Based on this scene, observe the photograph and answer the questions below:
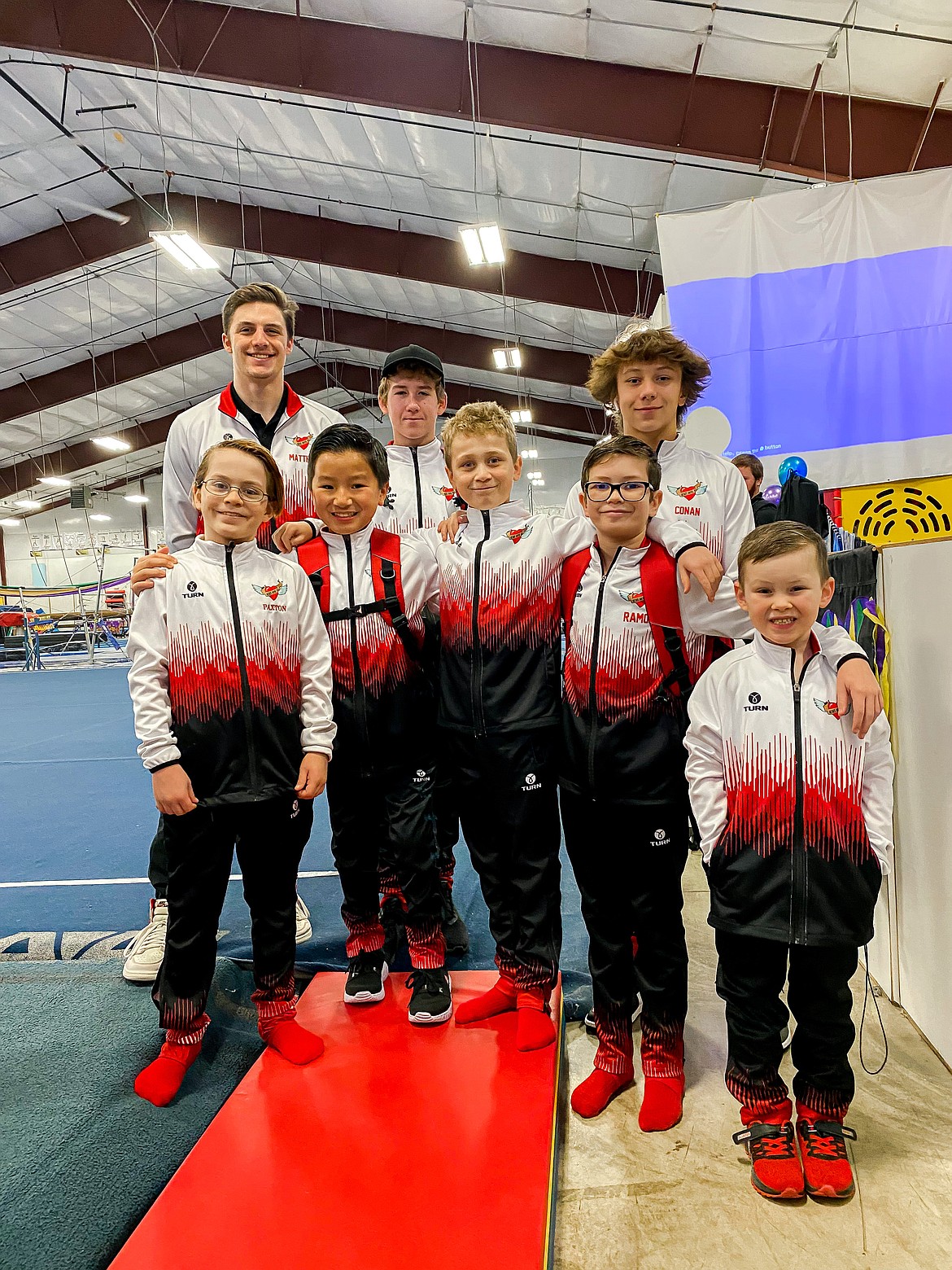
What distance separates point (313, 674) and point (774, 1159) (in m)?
1.51

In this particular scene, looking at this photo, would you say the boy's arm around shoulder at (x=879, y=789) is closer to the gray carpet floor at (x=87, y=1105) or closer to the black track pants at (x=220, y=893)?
the black track pants at (x=220, y=893)

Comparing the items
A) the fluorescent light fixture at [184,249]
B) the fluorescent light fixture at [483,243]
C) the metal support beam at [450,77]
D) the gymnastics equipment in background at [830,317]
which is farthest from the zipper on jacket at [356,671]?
the fluorescent light fixture at [184,249]

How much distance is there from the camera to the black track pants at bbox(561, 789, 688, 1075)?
1820 mm

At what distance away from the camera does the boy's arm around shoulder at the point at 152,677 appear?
178 centimetres

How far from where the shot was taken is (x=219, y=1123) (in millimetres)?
1665

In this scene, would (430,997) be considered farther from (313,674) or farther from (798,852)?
(798,852)

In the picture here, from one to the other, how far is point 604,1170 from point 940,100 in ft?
22.7

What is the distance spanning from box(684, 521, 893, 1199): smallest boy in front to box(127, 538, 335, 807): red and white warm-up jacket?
983mm

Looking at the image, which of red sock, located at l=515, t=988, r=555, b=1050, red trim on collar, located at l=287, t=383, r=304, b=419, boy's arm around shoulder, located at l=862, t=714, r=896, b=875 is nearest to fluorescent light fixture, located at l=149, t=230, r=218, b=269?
red trim on collar, located at l=287, t=383, r=304, b=419

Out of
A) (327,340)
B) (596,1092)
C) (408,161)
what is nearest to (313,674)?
(596,1092)

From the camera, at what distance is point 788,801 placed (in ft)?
5.23

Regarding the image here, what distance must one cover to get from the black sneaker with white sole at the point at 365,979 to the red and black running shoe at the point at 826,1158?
1.13 metres

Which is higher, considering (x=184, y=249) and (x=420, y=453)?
(x=184, y=249)

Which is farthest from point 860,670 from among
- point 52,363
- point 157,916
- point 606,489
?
point 52,363
